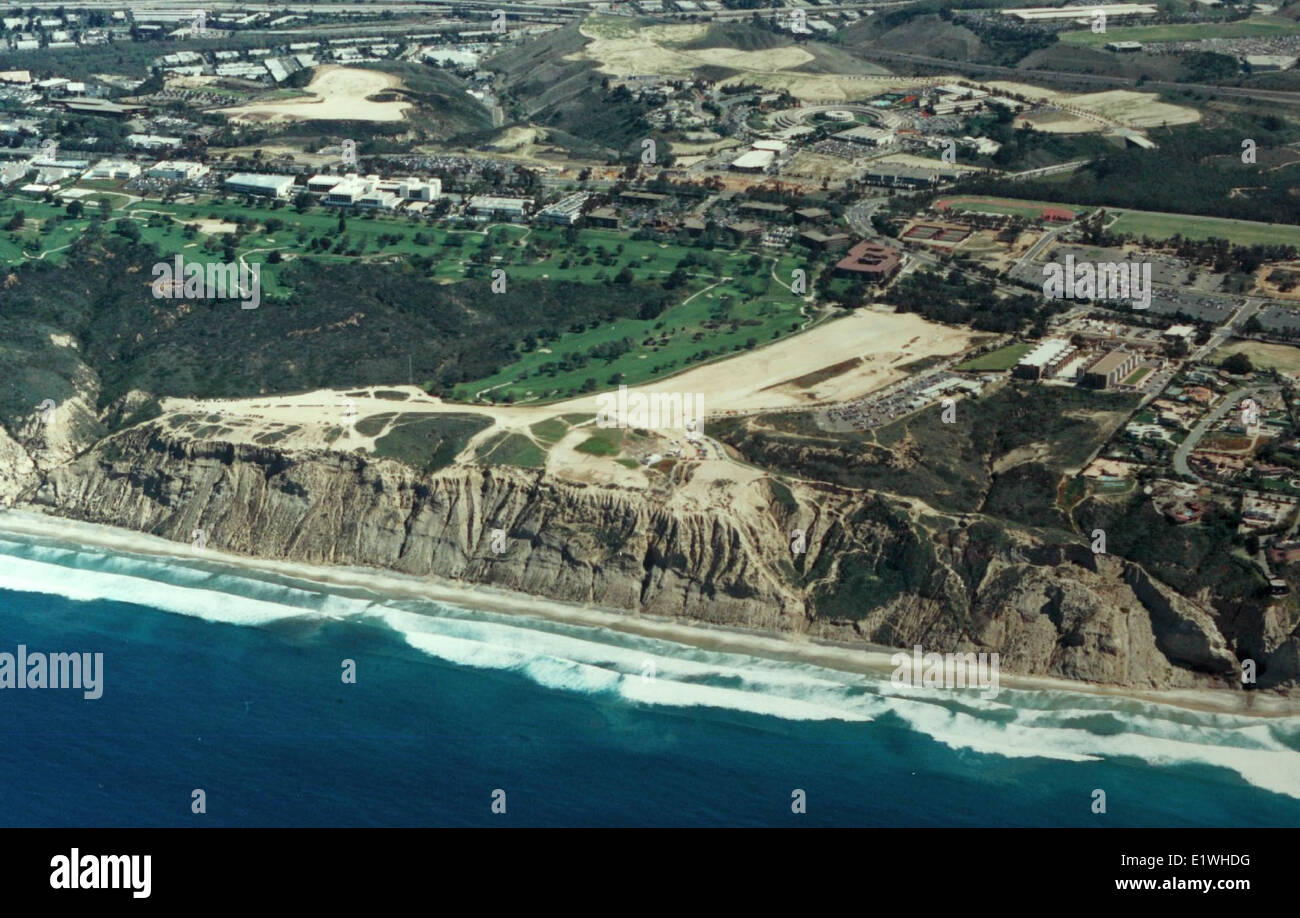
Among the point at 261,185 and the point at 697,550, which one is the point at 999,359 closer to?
the point at 697,550

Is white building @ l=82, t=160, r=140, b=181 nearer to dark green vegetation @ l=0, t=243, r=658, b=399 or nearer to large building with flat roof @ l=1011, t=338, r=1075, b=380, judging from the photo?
dark green vegetation @ l=0, t=243, r=658, b=399

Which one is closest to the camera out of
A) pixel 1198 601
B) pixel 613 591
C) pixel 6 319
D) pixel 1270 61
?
pixel 1198 601

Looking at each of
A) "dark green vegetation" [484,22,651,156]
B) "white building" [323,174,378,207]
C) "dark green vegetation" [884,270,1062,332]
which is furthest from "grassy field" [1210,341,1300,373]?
"dark green vegetation" [484,22,651,156]

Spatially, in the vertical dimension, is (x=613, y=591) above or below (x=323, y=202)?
below

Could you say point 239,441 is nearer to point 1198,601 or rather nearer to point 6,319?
point 6,319

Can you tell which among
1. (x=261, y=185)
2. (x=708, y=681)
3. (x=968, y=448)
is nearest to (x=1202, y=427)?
(x=968, y=448)

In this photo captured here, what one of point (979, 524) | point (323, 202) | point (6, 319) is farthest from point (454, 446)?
point (323, 202)

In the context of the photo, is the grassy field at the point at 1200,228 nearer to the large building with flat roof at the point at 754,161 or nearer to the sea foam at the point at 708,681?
the large building with flat roof at the point at 754,161
